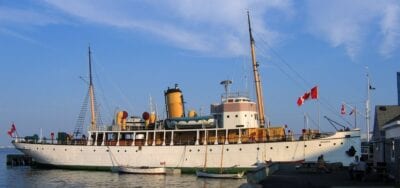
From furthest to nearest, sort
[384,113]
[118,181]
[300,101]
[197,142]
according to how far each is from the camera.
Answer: [197,142] → [300,101] → [118,181] → [384,113]

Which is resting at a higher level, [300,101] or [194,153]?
[300,101]

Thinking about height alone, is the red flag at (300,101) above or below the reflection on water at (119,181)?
above

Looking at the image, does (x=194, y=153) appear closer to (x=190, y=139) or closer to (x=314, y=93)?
(x=190, y=139)

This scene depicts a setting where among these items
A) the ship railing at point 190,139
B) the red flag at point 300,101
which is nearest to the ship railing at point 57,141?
the ship railing at point 190,139

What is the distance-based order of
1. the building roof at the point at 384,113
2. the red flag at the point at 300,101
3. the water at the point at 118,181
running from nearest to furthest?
the building roof at the point at 384,113 < the water at the point at 118,181 < the red flag at the point at 300,101

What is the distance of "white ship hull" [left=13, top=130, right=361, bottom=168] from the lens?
5094 cm

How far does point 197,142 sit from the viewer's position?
56344 millimetres

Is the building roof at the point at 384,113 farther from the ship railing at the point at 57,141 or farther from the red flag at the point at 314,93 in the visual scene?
the ship railing at the point at 57,141

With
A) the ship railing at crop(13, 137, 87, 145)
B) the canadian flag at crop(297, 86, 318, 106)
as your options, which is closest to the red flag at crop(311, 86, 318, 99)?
the canadian flag at crop(297, 86, 318, 106)

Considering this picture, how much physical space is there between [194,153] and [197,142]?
1238 mm

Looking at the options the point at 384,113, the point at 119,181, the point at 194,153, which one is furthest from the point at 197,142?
the point at 384,113

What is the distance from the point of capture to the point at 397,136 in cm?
2614

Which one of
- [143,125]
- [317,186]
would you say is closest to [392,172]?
[317,186]

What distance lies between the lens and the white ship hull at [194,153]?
50938 mm
